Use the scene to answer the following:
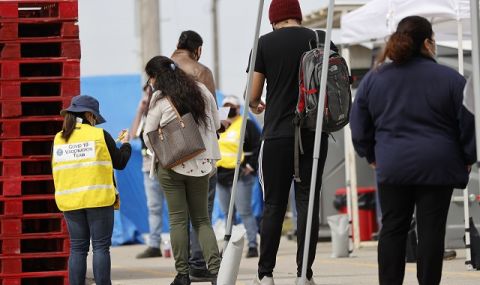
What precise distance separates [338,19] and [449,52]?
248 cm

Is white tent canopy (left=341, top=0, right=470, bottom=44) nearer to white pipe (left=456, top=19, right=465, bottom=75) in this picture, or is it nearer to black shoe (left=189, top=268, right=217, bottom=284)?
white pipe (left=456, top=19, right=465, bottom=75)

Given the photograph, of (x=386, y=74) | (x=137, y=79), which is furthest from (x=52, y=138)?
(x=137, y=79)

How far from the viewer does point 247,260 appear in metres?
14.3

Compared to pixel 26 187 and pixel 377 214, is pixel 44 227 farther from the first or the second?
pixel 377 214

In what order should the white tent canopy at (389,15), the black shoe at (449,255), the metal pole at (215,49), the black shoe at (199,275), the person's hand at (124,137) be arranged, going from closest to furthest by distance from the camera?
1. the person's hand at (124,137)
2. the black shoe at (199,275)
3. the white tent canopy at (389,15)
4. the black shoe at (449,255)
5. the metal pole at (215,49)

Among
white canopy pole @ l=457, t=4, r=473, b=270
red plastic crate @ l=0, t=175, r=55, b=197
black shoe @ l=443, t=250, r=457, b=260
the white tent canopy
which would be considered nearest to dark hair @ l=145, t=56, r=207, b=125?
red plastic crate @ l=0, t=175, r=55, b=197

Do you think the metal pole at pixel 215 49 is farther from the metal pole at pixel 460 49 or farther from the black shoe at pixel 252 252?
the metal pole at pixel 460 49

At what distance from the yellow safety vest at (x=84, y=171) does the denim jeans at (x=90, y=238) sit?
76 millimetres

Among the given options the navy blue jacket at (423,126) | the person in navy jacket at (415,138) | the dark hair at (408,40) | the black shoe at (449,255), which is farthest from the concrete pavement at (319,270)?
the dark hair at (408,40)

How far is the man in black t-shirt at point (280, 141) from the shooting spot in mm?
8977

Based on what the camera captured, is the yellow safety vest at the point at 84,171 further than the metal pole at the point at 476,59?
Yes

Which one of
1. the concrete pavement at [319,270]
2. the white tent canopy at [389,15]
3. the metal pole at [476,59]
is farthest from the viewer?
the white tent canopy at [389,15]

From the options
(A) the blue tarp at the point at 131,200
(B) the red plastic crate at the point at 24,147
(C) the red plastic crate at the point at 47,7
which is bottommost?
(A) the blue tarp at the point at 131,200

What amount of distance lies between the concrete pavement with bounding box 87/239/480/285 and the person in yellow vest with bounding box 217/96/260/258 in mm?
701
